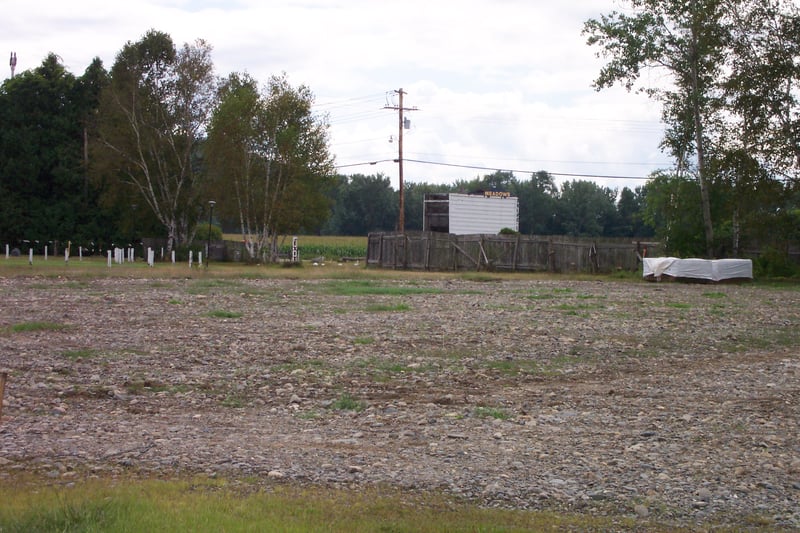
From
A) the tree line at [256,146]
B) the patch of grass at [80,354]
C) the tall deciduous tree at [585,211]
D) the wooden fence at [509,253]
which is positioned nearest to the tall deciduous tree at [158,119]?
the tree line at [256,146]

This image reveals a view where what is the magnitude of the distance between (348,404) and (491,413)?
155 cm

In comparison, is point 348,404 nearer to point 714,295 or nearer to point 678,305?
point 678,305

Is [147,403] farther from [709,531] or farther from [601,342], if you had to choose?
[601,342]

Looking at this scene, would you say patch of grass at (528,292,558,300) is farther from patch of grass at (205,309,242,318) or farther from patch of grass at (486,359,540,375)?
patch of grass at (486,359,540,375)

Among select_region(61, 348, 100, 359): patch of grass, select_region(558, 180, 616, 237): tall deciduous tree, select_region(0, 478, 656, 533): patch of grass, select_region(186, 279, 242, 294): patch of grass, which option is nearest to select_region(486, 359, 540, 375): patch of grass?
select_region(61, 348, 100, 359): patch of grass

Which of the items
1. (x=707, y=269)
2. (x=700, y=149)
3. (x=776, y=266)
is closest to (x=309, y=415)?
(x=707, y=269)

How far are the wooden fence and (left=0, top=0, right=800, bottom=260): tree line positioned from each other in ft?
9.48

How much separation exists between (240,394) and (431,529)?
4.92 metres

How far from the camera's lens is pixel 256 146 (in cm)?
5391

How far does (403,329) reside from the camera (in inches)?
603

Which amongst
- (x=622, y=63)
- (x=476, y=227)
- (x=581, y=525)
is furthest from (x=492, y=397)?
(x=476, y=227)

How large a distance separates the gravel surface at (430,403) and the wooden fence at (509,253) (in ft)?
85.7

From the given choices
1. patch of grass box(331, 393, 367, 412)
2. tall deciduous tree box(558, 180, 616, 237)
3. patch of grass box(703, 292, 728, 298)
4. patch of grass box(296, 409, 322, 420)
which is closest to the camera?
patch of grass box(296, 409, 322, 420)

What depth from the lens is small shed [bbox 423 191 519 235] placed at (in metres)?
66.6
